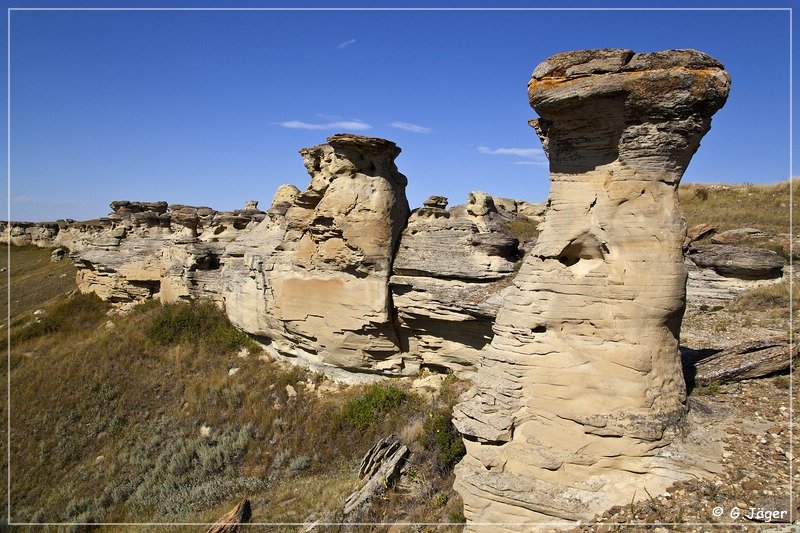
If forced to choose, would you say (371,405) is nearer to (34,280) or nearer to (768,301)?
(768,301)

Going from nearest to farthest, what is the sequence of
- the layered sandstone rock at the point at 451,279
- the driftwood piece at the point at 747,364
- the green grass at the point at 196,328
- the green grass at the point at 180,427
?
1. the driftwood piece at the point at 747,364
2. the layered sandstone rock at the point at 451,279
3. the green grass at the point at 180,427
4. the green grass at the point at 196,328

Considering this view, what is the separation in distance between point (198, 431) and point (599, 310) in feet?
37.4

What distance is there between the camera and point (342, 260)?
12.0 m

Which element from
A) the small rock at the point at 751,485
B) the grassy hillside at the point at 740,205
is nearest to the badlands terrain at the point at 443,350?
the small rock at the point at 751,485

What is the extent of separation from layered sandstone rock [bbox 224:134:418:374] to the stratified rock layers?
5434mm

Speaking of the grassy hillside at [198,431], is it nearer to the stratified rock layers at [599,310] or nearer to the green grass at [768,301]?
the stratified rock layers at [599,310]

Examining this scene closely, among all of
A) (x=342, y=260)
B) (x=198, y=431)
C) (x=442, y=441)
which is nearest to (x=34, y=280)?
(x=198, y=431)

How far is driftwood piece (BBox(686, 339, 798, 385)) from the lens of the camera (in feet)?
25.1

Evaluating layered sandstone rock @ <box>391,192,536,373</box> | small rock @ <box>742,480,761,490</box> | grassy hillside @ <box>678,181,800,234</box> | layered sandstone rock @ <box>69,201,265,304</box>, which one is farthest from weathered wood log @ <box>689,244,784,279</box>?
layered sandstone rock @ <box>69,201,265,304</box>

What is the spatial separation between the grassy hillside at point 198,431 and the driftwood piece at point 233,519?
231 mm

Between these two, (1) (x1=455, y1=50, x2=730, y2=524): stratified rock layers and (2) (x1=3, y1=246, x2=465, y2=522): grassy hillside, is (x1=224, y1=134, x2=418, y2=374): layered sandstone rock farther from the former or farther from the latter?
(1) (x1=455, y1=50, x2=730, y2=524): stratified rock layers

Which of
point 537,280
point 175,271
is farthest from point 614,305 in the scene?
point 175,271

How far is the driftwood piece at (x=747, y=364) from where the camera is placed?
765 centimetres

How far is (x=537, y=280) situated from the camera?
692cm
